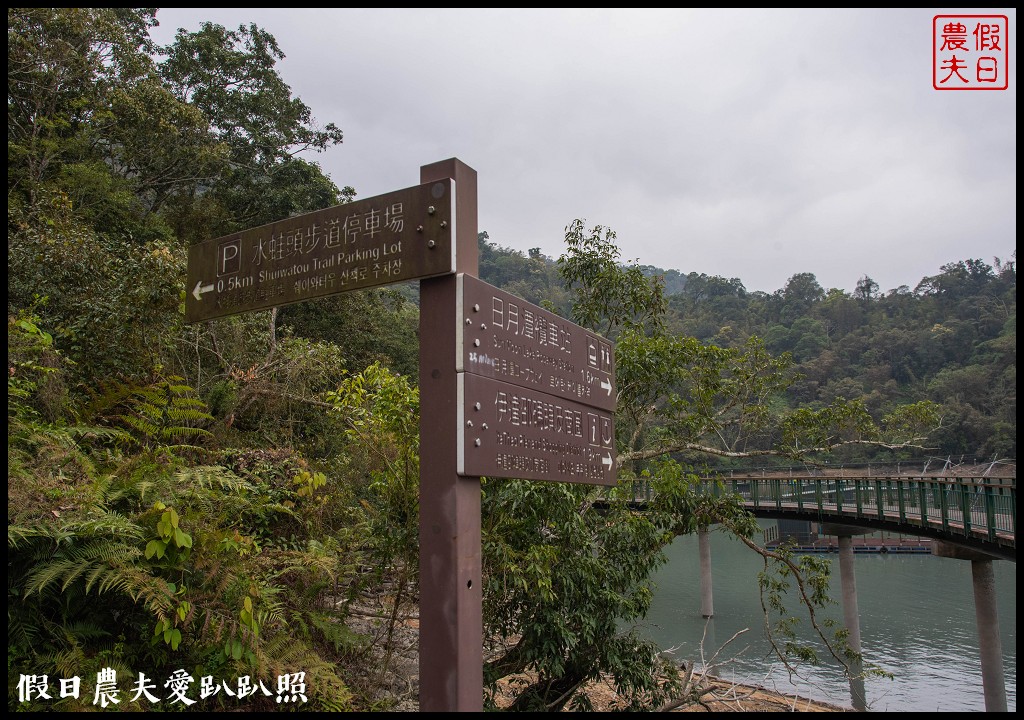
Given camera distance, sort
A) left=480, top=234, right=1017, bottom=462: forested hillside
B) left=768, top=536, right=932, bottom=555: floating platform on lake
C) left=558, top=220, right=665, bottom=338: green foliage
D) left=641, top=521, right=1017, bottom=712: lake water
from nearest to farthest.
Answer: left=558, top=220, right=665, bottom=338: green foliage → left=641, top=521, right=1017, bottom=712: lake water → left=768, top=536, right=932, bottom=555: floating platform on lake → left=480, top=234, right=1017, bottom=462: forested hillside

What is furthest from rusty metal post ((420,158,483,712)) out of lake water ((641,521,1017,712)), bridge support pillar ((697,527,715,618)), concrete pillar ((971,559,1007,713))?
bridge support pillar ((697,527,715,618))

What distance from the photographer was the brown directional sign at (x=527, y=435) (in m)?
2.68

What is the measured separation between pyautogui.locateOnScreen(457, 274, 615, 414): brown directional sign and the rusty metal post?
0.24 feet

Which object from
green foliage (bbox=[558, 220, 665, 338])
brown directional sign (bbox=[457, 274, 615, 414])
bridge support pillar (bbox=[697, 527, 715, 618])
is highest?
green foliage (bbox=[558, 220, 665, 338])

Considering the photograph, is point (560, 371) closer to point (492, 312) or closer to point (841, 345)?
point (492, 312)

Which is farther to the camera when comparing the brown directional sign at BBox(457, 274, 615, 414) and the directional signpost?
the brown directional sign at BBox(457, 274, 615, 414)

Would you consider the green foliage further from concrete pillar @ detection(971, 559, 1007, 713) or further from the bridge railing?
concrete pillar @ detection(971, 559, 1007, 713)

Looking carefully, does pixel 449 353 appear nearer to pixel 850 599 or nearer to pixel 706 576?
pixel 850 599

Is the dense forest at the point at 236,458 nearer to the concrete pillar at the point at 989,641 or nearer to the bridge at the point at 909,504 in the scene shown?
the bridge at the point at 909,504

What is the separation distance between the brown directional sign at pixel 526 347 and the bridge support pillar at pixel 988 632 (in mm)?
10019

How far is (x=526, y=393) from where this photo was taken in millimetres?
3012

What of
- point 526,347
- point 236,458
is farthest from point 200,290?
point 236,458

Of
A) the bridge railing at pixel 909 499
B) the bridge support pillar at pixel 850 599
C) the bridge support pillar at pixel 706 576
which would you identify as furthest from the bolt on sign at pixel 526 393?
the bridge support pillar at pixel 706 576

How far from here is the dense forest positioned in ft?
12.2
